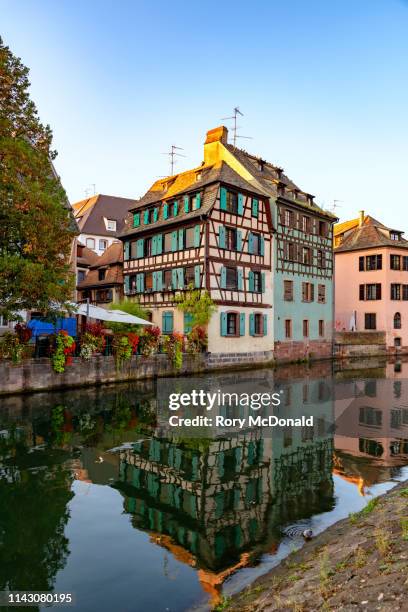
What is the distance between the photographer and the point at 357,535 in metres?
6.34

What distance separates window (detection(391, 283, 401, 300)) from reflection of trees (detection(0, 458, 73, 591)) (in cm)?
4161

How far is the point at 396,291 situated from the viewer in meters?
46.6

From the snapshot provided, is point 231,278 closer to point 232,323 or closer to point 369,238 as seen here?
point 232,323

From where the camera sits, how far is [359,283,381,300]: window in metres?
46.4

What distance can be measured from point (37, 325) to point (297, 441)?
14.5m

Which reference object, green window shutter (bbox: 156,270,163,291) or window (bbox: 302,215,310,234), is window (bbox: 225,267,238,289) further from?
window (bbox: 302,215,310,234)

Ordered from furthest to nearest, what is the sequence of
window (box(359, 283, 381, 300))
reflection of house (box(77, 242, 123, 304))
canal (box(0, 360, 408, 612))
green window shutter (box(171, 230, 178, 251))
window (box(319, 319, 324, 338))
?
window (box(359, 283, 381, 300)) → window (box(319, 319, 324, 338)) → reflection of house (box(77, 242, 123, 304)) → green window shutter (box(171, 230, 178, 251)) → canal (box(0, 360, 408, 612))

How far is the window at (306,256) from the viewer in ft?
123

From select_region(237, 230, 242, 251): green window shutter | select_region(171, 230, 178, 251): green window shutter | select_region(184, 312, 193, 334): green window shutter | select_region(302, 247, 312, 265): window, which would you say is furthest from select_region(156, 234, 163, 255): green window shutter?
select_region(302, 247, 312, 265): window

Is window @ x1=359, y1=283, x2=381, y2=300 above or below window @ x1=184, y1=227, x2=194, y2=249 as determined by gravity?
below

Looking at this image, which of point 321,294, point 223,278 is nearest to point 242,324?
point 223,278

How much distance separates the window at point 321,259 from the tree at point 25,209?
2462cm

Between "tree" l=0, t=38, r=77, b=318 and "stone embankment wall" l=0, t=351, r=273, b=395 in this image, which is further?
"stone embankment wall" l=0, t=351, r=273, b=395

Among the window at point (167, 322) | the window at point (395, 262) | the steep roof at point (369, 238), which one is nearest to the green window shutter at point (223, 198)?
the window at point (167, 322)
